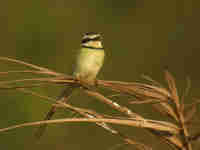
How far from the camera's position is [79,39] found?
107 inches

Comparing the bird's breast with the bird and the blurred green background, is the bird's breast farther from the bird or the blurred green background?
the blurred green background

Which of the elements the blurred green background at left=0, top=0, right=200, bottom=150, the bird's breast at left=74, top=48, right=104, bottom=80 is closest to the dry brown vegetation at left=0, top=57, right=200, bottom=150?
the bird's breast at left=74, top=48, right=104, bottom=80

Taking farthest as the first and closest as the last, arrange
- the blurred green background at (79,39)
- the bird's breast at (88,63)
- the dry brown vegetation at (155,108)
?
1. the blurred green background at (79,39)
2. the bird's breast at (88,63)
3. the dry brown vegetation at (155,108)

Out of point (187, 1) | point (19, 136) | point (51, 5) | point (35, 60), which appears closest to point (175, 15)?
point (187, 1)

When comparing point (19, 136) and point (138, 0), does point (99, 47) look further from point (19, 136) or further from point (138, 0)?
point (138, 0)

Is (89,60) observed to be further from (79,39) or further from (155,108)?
(79,39)

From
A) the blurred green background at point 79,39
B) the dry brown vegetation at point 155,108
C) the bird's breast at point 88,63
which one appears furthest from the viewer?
the blurred green background at point 79,39

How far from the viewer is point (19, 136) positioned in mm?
2227

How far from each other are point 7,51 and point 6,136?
641mm

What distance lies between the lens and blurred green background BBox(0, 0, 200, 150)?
2314 mm

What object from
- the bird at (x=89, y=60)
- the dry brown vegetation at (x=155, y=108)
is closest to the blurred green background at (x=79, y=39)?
the bird at (x=89, y=60)

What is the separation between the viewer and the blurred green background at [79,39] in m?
2.31

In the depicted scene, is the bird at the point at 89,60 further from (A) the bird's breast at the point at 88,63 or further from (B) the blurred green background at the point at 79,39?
(B) the blurred green background at the point at 79,39

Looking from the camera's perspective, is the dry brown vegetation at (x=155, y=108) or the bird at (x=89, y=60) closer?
the dry brown vegetation at (x=155, y=108)
